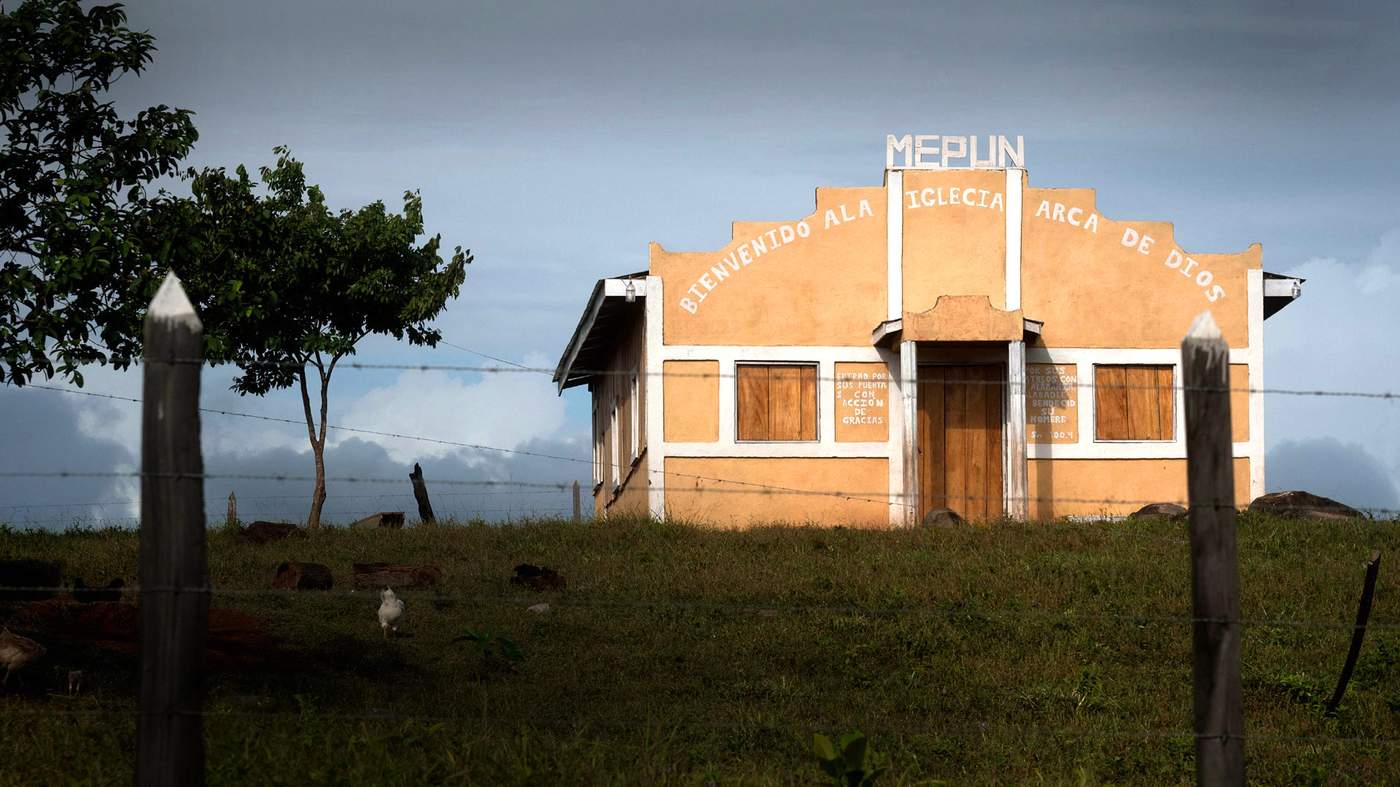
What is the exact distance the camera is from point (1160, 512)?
20.8 meters

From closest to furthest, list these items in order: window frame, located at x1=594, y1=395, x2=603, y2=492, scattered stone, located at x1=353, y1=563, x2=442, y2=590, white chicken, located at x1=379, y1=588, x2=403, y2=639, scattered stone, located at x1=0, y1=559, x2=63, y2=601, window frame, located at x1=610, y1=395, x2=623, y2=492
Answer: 1. white chicken, located at x1=379, y1=588, x2=403, y2=639
2. scattered stone, located at x1=0, y1=559, x2=63, y2=601
3. scattered stone, located at x1=353, y1=563, x2=442, y2=590
4. window frame, located at x1=610, y1=395, x2=623, y2=492
5. window frame, located at x1=594, y1=395, x2=603, y2=492

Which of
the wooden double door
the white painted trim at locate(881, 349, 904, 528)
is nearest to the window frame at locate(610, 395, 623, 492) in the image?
the white painted trim at locate(881, 349, 904, 528)

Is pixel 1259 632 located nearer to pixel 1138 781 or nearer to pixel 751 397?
pixel 1138 781

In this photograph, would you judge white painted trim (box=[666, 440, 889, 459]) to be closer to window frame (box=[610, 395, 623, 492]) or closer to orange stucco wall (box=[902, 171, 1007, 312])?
orange stucco wall (box=[902, 171, 1007, 312])

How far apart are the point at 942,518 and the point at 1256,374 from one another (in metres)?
5.76

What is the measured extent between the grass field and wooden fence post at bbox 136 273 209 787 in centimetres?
147

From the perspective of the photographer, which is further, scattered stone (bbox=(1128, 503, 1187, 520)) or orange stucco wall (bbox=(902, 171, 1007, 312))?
orange stucco wall (bbox=(902, 171, 1007, 312))

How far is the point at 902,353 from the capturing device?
21.4 metres

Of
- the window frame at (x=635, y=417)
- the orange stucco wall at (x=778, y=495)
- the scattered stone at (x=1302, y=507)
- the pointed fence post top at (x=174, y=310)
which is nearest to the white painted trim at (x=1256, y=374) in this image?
the scattered stone at (x=1302, y=507)

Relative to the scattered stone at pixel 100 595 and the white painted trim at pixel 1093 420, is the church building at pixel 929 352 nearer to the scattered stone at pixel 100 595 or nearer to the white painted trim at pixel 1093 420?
the white painted trim at pixel 1093 420

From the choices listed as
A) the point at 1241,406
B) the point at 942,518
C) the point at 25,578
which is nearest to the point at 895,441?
the point at 942,518

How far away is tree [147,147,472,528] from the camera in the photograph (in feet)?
92.6

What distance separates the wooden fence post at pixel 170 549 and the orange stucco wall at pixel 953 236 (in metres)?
17.5

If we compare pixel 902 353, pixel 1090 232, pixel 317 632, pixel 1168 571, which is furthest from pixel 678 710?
pixel 1090 232
